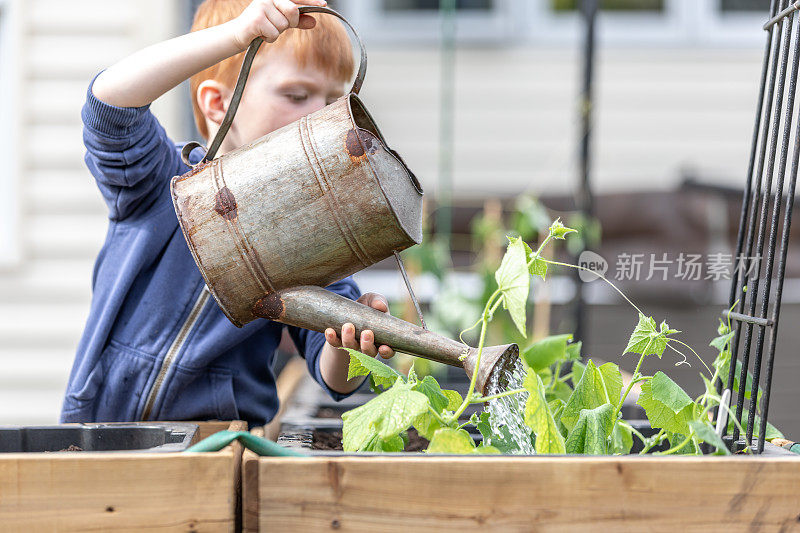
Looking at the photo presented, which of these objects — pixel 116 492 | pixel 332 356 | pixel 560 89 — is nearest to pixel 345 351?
pixel 332 356

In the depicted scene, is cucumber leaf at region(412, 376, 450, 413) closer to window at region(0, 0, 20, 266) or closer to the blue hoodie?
the blue hoodie

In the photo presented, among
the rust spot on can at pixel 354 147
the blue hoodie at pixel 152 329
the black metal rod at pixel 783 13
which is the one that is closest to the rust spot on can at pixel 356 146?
the rust spot on can at pixel 354 147

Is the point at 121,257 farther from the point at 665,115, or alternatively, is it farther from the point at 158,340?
the point at 665,115

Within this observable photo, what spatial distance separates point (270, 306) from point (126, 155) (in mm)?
306

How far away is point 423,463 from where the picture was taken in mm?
789

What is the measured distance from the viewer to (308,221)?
0.91 meters

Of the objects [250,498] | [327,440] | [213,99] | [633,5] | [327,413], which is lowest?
[327,413]

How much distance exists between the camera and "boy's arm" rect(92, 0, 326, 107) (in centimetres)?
94

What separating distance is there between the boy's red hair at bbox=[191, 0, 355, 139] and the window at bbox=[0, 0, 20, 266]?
1.72 m

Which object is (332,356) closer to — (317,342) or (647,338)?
(317,342)

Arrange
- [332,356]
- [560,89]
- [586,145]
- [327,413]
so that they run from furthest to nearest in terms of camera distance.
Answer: [560,89], [586,145], [327,413], [332,356]

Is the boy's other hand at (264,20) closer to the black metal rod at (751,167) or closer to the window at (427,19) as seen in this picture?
the black metal rod at (751,167)

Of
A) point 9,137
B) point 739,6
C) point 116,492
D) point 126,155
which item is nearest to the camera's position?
point 116,492

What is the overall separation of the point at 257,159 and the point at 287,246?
0.10m
